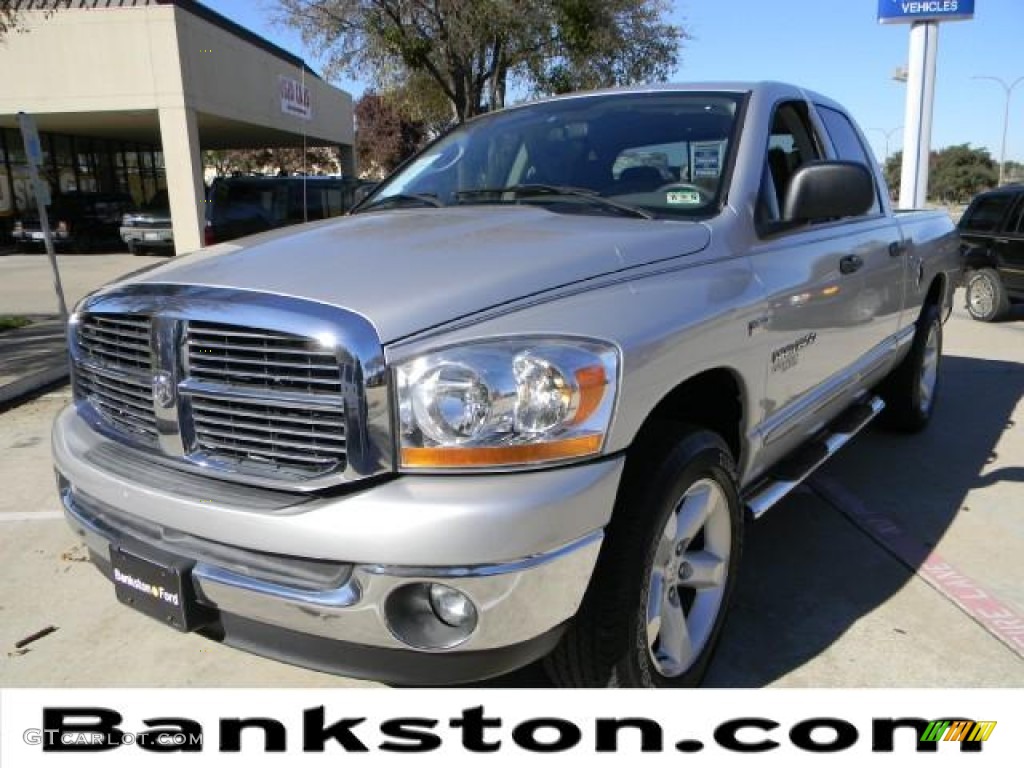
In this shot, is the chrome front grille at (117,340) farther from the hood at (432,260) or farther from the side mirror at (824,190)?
the side mirror at (824,190)

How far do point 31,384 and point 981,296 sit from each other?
33.3 ft

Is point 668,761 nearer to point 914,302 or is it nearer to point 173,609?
point 173,609

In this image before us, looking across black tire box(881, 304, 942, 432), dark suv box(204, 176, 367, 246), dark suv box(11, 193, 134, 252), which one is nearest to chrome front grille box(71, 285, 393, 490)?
black tire box(881, 304, 942, 432)

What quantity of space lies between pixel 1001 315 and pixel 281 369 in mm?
10263

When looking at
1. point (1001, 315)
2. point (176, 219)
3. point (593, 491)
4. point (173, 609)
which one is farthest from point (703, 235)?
point (176, 219)

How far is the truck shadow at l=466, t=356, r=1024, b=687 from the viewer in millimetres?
2869

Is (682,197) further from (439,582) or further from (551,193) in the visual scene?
(439,582)

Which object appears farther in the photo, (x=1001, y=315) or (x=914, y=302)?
(x=1001, y=315)

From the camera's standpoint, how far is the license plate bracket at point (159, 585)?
2.06 m

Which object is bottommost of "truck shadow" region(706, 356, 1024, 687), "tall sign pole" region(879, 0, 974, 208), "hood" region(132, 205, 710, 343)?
"truck shadow" region(706, 356, 1024, 687)

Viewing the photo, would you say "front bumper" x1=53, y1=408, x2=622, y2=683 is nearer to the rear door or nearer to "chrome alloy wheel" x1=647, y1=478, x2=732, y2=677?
"chrome alloy wheel" x1=647, y1=478, x2=732, y2=677

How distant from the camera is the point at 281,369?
1.99 meters

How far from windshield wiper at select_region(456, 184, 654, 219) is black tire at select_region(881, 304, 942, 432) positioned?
300 cm

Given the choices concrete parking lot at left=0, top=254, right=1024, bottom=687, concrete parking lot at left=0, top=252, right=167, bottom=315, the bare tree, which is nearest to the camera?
concrete parking lot at left=0, top=254, right=1024, bottom=687
